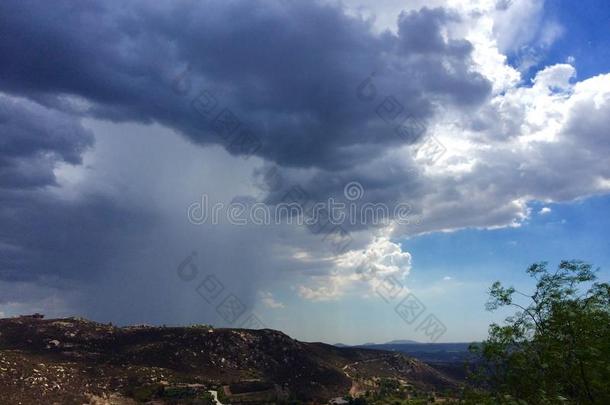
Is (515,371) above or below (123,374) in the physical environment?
above

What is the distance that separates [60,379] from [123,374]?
102ft

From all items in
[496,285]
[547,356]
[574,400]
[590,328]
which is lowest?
[574,400]

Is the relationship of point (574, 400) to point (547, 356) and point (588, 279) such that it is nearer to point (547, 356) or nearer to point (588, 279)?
point (547, 356)

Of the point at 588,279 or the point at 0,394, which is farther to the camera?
the point at 0,394

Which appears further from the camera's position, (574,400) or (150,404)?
(150,404)

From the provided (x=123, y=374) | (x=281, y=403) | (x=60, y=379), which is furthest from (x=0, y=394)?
(x=281, y=403)

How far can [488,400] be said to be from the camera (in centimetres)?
1741

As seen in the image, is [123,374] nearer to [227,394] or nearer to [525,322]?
[227,394]

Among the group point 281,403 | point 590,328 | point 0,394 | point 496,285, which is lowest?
point 281,403

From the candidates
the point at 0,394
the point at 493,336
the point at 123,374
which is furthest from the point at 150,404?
the point at 493,336

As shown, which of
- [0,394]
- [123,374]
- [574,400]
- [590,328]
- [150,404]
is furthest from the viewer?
[123,374]

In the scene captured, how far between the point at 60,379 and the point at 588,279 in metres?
191

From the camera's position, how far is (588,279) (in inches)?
1043

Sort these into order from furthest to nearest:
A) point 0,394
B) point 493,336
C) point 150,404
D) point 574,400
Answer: point 150,404 < point 0,394 < point 493,336 < point 574,400
